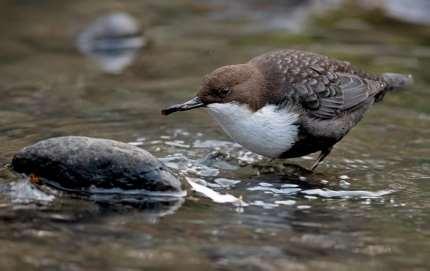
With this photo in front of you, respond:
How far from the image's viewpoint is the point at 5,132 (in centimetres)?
708

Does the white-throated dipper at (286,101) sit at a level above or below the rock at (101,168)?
above

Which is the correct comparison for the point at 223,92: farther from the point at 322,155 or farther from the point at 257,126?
the point at 322,155

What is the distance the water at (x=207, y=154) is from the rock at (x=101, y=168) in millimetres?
120

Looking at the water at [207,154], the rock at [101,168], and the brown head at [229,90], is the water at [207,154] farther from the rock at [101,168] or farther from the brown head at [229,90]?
the brown head at [229,90]

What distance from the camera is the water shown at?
15.1 feet

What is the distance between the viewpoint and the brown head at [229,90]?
5.96 m

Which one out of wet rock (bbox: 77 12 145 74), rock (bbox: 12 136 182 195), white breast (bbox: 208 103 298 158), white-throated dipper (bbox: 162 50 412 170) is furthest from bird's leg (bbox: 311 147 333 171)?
wet rock (bbox: 77 12 145 74)

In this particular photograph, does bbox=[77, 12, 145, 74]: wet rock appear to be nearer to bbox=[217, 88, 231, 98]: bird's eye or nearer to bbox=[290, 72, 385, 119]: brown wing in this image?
bbox=[290, 72, 385, 119]: brown wing

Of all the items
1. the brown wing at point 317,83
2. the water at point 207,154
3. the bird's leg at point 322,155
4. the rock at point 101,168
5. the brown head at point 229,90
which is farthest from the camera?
the bird's leg at point 322,155

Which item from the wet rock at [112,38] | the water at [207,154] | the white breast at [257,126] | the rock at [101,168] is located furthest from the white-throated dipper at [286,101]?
the wet rock at [112,38]

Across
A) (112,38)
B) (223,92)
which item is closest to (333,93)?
(223,92)

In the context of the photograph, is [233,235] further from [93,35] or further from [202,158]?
[93,35]

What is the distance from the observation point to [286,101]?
6188mm

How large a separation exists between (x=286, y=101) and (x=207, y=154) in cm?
76
